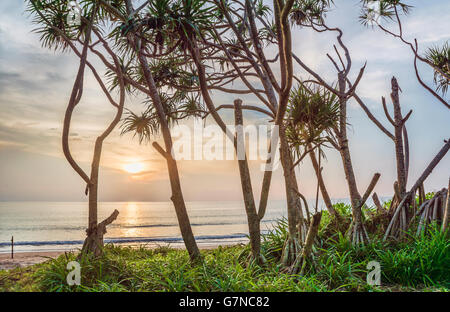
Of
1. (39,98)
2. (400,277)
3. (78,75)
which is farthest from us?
(39,98)

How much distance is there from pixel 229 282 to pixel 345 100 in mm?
3498

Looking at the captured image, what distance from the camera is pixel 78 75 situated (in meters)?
4.20

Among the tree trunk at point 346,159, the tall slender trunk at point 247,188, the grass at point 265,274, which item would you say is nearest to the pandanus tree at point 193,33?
the tall slender trunk at point 247,188

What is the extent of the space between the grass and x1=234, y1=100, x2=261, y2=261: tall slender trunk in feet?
0.97

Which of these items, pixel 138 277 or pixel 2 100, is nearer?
pixel 138 277

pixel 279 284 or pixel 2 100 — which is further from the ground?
pixel 2 100

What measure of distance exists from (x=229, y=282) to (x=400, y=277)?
2036 mm

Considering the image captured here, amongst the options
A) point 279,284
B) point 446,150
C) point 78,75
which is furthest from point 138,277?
point 446,150

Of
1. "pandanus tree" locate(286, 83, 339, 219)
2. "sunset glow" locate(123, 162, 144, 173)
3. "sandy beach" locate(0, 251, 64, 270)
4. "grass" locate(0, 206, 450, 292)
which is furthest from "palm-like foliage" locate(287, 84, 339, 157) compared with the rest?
"sunset glow" locate(123, 162, 144, 173)

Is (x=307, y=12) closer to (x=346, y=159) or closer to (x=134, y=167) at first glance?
(x=346, y=159)

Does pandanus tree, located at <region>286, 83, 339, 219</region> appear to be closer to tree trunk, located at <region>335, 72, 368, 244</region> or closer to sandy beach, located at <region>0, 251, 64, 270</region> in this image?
tree trunk, located at <region>335, 72, 368, 244</region>

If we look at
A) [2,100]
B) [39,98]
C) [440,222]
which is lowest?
[440,222]
